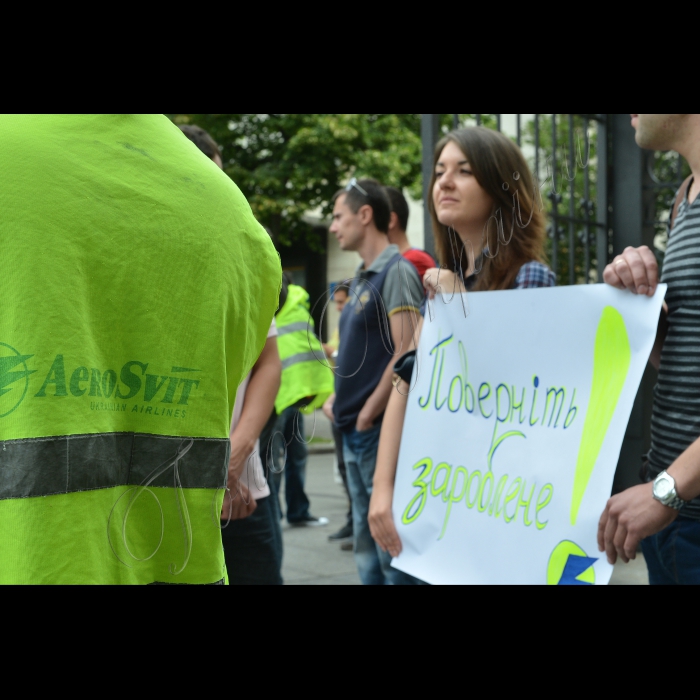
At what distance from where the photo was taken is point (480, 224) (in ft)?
5.67

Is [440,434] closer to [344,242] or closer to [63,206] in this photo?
[344,242]

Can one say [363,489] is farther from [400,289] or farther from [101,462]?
[101,462]

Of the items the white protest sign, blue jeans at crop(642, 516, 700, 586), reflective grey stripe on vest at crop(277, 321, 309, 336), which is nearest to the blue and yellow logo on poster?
the white protest sign

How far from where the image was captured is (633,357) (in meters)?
1.57

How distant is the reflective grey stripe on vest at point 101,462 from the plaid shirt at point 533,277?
1004mm

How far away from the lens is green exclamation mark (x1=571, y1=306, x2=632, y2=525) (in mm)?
1573

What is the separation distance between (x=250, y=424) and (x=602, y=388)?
2.40 ft

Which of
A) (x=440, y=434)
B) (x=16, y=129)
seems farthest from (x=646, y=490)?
(x=16, y=129)

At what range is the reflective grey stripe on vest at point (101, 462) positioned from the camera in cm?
80

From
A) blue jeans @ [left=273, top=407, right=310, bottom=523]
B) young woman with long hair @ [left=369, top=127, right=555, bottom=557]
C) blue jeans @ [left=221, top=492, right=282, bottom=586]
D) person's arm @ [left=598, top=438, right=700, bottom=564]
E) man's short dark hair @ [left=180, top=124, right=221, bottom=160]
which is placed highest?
man's short dark hair @ [left=180, top=124, right=221, bottom=160]

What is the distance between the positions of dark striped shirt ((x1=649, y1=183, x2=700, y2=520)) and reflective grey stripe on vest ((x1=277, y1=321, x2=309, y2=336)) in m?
0.83

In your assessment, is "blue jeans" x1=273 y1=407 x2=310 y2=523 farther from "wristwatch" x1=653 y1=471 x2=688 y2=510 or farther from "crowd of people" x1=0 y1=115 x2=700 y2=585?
"crowd of people" x1=0 y1=115 x2=700 y2=585

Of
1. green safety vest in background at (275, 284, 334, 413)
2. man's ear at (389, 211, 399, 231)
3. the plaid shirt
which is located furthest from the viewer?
man's ear at (389, 211, 399, 231)
